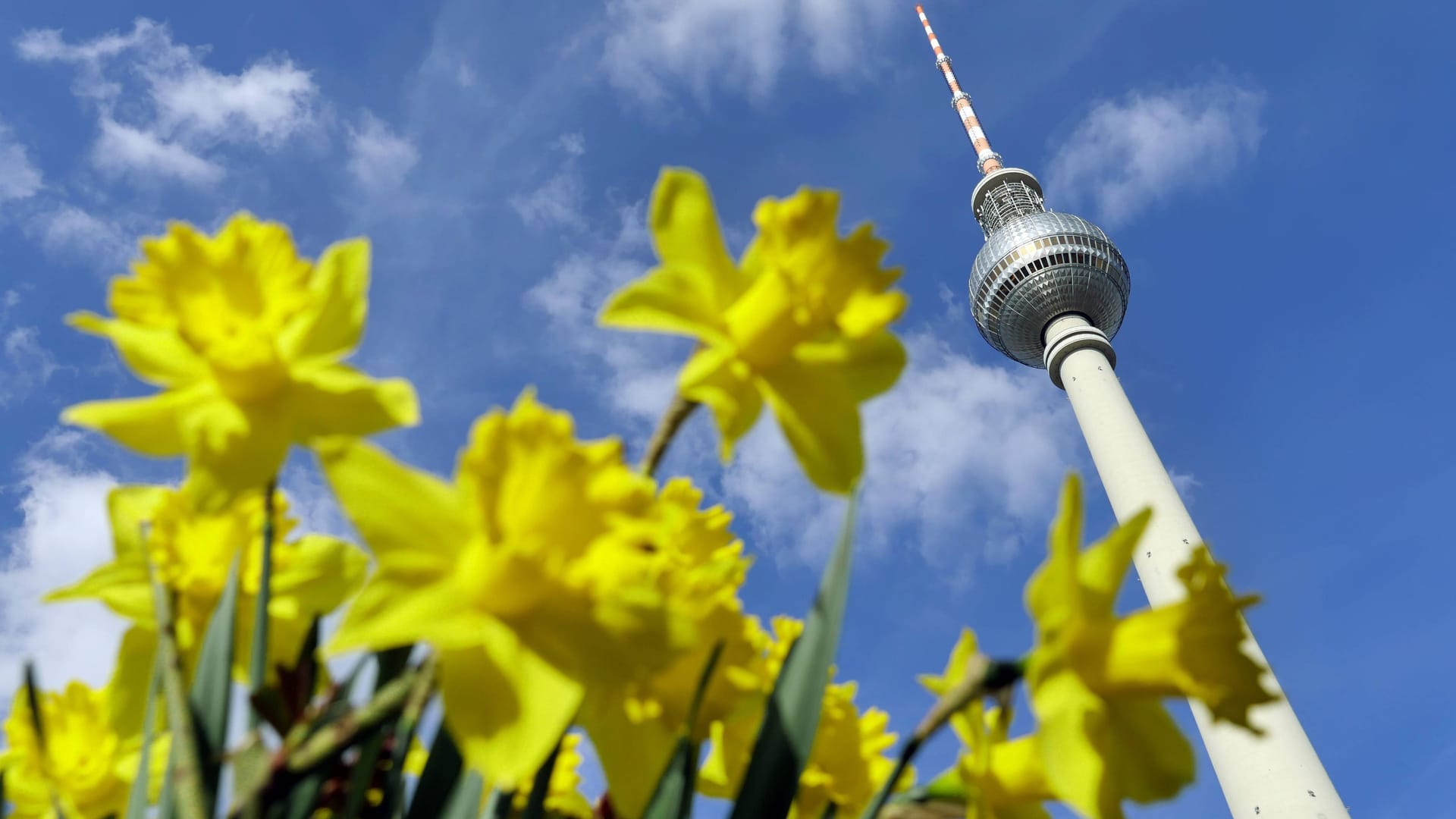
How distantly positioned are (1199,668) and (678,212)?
0.64m

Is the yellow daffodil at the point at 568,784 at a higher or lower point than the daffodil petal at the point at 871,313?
lower

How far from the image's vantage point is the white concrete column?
61.3 ft

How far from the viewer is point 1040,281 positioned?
110 feet

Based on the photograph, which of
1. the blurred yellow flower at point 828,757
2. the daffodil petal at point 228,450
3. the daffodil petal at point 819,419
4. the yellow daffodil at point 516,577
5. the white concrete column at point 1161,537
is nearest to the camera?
the yellow daffodil at point 516,577

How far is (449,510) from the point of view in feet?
2.24

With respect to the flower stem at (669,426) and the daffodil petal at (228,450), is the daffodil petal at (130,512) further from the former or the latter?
the flower stem at (669,426)

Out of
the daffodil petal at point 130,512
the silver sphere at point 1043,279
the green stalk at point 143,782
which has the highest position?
the silver sphere at point 1043,279

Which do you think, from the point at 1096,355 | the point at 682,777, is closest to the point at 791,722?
the point at 682,777

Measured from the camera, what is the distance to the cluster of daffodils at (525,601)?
0.65 metres

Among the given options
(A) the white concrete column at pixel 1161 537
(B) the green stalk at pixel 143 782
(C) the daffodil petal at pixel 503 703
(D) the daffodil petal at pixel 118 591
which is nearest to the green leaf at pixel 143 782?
(B) the green stalk at pixel 143 782

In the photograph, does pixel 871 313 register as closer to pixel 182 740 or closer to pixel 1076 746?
pixel 1076 746

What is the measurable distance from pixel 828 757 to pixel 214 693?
64 cm

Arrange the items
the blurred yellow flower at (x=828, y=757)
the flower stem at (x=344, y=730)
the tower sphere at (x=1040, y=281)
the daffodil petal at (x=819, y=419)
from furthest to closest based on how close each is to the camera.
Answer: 1. the tower sphere at (x=1040, y=281)
2. the blurred yellow flower at (x=828, y=757)
3. the daffodil petal at (x=819, y=419)
4. the flower stem at (x=344, y=730)

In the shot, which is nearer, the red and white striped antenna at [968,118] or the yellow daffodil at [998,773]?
the yellow daffodil at [998,773]
